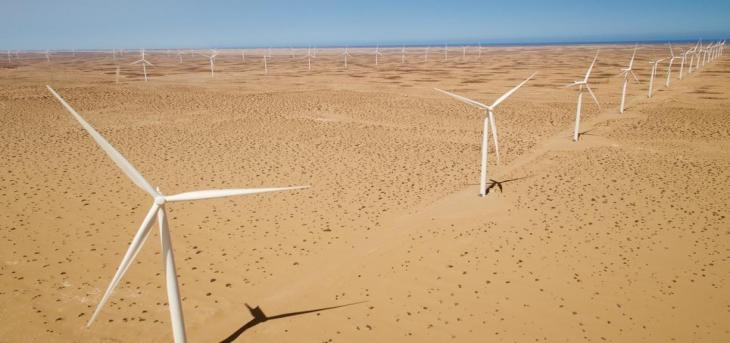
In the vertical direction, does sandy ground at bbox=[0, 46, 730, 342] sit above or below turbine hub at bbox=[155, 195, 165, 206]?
below

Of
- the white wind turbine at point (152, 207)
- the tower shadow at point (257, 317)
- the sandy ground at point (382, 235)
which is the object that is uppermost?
the white wind turbine at point (152, 207)

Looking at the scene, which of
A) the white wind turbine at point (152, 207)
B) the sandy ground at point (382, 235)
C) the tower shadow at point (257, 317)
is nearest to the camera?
the white wind turbine at point (152, 207)

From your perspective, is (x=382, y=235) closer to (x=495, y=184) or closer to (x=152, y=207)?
(x=495, y=184)

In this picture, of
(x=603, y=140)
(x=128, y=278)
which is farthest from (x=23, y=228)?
(x=603, y=140)

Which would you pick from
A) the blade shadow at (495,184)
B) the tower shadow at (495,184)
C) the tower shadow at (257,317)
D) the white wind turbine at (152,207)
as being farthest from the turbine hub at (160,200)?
the blade shadow at (495,184)

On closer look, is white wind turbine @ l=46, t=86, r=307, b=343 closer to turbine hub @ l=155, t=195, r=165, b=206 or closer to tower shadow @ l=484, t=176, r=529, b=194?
turbine hub @ l=155, t=195, r=165, b=206

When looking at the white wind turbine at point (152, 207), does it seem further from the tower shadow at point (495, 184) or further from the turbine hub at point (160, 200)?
the tower shadow at point (495, 184)

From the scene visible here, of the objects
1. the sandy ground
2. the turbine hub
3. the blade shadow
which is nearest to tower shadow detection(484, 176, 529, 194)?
the blade shadow

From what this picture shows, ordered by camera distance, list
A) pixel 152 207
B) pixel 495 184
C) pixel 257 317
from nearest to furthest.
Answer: pixel 152 207, pixel 257 317, pixel 495 184

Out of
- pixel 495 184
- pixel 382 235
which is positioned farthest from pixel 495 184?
pixel 382 235
